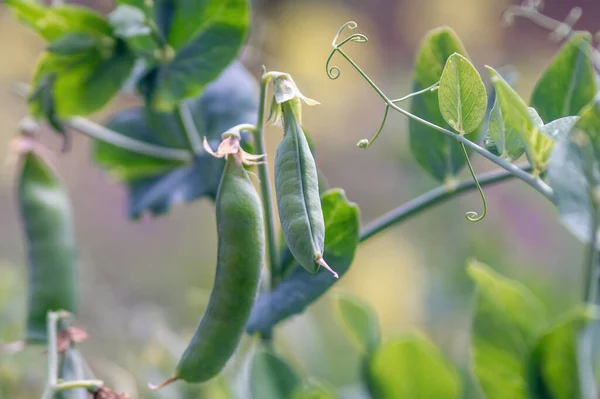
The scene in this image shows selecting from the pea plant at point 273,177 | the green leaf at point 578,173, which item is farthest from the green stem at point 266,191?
the green leaf at point 578,173

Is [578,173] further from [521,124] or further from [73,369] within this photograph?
[73,369]

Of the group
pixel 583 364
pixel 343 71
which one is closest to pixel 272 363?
pixel 583 364

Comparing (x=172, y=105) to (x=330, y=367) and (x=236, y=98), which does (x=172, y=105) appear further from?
(x=330, y=367)

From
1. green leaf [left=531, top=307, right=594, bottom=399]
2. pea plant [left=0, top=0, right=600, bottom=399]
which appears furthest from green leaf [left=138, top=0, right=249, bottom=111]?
green leaf [left=531, top=307, right=594, bottom=399]

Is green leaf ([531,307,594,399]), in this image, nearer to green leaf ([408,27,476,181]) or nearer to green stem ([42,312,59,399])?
green leaf ([408,27,476,181])

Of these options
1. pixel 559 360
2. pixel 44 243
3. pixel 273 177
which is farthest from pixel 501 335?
pixel 44 243

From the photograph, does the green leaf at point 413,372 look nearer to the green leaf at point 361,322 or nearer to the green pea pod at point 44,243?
the green leaf at point 361,322

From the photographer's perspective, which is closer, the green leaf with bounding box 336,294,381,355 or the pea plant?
the pea plant

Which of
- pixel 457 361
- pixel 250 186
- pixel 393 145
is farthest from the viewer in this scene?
pixel 393 145
